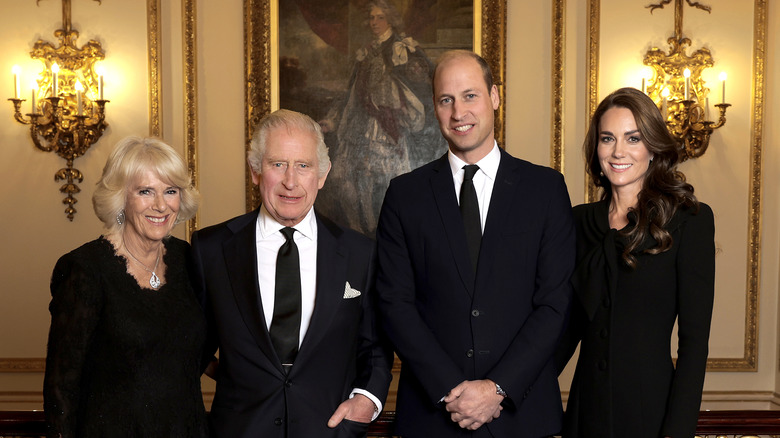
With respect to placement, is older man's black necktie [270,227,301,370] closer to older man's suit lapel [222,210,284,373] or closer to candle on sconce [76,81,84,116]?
older man's suit lapel [222,210,284,373]

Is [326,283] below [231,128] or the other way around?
below

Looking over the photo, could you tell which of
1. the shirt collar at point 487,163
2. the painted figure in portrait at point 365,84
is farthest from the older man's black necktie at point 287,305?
the painted figure in portrait at point 365,84

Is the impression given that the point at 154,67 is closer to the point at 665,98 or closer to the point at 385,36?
the point at 385,36

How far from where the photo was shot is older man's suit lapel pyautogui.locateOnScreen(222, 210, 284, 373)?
2.34m

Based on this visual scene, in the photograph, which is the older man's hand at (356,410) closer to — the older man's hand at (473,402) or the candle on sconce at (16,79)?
the older man's hand at (473,402)

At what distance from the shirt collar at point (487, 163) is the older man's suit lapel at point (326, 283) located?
49cm

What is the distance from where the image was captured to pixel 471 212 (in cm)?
250

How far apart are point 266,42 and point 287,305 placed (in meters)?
3.63

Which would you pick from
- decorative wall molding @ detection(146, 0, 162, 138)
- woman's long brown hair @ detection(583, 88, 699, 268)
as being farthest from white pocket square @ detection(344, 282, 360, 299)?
decorative wall molding @ detection(146, 0, 162, 138)

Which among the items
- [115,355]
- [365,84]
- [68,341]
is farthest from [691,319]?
[365,84]

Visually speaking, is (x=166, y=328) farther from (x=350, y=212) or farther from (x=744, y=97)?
(x=744, y=97)

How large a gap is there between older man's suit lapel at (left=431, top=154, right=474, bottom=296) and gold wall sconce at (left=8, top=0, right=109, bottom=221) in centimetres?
370

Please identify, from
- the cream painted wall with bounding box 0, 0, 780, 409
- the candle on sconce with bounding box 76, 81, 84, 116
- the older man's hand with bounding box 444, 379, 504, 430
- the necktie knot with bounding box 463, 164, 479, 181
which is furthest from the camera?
the cream painted wall with bounding box 0, 0, 780, 409

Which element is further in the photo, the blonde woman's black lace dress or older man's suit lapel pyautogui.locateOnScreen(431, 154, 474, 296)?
older man's suit lapel pyautogui.locateOnScreen(431, 154, 474, 296)
